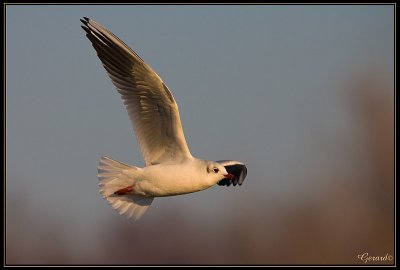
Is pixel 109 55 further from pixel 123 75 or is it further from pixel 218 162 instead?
pixel 218 162

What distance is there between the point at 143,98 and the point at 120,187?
3.14 ft

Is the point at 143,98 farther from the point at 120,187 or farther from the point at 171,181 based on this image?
the point at 120,187

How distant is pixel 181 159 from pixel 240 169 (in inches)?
41.1

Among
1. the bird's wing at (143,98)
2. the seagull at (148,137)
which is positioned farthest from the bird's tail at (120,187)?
the bird's wing at (143,98)

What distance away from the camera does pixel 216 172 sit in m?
9.12

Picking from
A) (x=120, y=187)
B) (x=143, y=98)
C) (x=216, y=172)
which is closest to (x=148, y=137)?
(x=143, y=98)

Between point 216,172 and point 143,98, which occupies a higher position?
point 143,98

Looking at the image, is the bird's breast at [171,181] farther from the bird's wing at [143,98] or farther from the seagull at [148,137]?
the bird's wing at [143,98]

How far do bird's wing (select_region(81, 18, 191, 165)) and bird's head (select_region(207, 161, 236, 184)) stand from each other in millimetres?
280

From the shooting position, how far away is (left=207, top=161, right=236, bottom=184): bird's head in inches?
357

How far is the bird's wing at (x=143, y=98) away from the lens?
9.00 m

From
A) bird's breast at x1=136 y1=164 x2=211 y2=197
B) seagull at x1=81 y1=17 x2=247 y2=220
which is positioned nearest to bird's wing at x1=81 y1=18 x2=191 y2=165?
seagull at x1=81 y1=17 x2=247 y2=220

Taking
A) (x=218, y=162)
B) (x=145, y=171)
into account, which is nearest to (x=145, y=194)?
(x=145, y=171)

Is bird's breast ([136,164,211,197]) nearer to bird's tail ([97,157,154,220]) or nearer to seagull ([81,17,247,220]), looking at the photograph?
seagull ([81,17,247,220])
